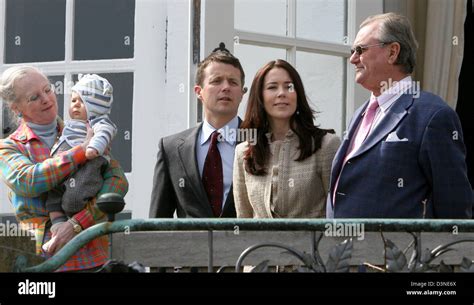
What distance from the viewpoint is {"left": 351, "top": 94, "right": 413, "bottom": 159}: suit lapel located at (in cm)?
399

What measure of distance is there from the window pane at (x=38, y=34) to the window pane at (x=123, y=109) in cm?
32

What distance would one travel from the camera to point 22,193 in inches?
170

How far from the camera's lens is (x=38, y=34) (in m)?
5.66

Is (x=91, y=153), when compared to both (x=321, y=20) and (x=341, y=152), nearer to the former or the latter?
(x=341, y=152)

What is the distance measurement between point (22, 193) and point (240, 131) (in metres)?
0.85

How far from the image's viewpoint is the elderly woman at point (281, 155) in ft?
13.9

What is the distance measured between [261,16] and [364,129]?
177 cm

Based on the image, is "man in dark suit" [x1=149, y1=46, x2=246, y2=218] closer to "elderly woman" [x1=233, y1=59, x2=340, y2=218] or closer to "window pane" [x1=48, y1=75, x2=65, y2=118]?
"elderly woman" [x1=233, y1=59, x2=340, y2=218]

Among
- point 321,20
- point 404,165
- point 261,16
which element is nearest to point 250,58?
point 261,16

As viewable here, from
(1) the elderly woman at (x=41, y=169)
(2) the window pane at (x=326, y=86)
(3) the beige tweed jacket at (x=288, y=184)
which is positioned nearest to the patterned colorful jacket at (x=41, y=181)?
(1) the elderly woman at (x=41, y=169)

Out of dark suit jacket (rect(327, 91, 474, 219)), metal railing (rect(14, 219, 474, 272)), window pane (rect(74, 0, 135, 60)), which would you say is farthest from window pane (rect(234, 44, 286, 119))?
metal railing (rect(14, 219, 474, 272))
